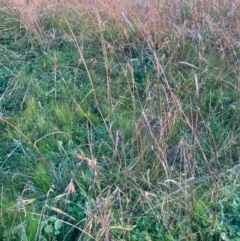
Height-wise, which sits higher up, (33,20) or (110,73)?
(33,20)

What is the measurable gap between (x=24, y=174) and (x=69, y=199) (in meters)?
0.40

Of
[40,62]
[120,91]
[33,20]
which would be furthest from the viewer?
[33,20]

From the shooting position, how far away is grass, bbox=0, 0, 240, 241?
2338 mm

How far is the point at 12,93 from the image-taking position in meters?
3.58

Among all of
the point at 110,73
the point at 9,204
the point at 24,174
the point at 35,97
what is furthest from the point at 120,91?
the point at 9,204

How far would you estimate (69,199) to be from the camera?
251 centimetres

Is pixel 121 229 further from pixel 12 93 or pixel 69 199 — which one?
pixel 12 93

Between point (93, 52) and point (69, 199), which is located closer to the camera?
point (69, 199)

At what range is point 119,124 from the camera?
3.13 meters

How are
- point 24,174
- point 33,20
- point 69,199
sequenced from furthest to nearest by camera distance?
1. point 33,20
2. point 24,174
3. point 69,199

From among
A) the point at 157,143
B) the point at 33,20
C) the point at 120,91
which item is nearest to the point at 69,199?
the point at 157,143

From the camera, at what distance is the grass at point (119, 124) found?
2.34 m

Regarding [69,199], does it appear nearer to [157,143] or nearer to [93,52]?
[157,143]

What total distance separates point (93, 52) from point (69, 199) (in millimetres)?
1753
